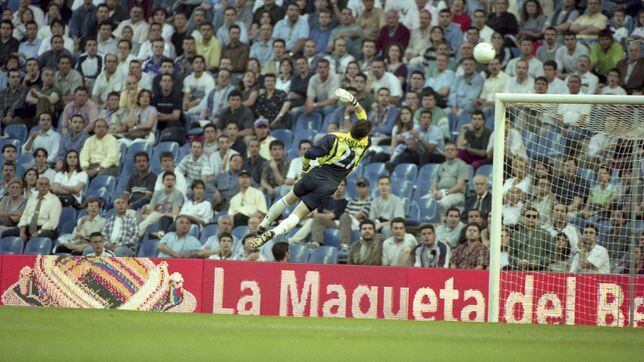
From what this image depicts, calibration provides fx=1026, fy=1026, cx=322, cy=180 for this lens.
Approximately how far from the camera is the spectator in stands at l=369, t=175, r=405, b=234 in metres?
14.8

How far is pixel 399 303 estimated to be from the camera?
13227 mm

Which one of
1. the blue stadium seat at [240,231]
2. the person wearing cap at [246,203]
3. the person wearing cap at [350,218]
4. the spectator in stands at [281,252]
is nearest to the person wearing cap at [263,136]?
the person wearing cap at [246,203]

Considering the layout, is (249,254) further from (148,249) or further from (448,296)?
(448,296)

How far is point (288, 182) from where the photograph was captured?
15.6m

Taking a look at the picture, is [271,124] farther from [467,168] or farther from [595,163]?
[595,163]

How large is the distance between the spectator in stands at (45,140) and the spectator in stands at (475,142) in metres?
6.74

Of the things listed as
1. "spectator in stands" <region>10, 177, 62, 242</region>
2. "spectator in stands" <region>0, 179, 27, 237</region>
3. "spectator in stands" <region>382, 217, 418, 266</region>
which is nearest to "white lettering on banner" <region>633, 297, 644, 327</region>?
"spectator in stands" <region>382, 217, 418, 266</region>

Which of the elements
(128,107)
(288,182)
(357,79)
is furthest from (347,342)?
(128,107)

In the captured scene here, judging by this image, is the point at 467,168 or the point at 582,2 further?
the point at 582,2

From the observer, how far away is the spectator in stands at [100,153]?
1664cm

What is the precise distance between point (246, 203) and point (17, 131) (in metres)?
4.87

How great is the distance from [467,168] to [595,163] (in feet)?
6.75

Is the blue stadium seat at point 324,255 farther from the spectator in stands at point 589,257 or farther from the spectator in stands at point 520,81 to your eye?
the spectator in stands at point 520,81

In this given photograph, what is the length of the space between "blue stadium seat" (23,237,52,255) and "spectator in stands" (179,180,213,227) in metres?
2.16
